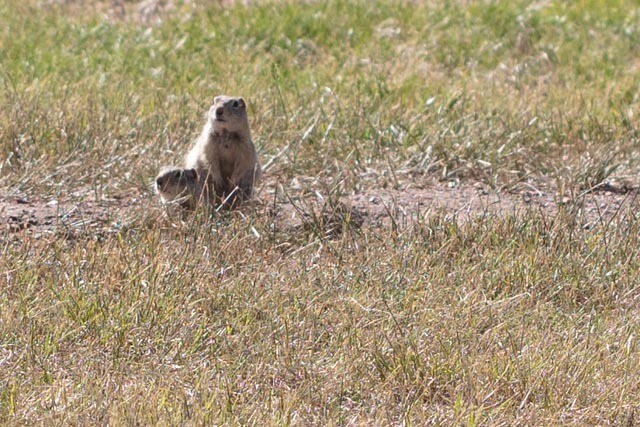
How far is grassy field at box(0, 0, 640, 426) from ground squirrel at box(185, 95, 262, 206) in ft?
1.03

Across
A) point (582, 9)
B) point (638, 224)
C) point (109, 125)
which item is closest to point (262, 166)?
point (109, 125)

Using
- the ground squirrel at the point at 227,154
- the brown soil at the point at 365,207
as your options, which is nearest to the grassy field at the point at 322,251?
the brown soil at the point at 365,207

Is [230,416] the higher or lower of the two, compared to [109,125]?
higher

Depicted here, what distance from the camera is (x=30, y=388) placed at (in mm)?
4680

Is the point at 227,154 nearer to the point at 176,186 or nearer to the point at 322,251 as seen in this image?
the point at 176,186

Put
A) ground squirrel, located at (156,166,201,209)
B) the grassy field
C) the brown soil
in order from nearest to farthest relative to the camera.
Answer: the grassy field → the brown soil → ground squirrel, located at (156,166,201,209)

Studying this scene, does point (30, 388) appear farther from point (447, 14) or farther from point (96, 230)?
point (447, 14)

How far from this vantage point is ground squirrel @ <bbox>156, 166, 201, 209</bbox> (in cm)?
673

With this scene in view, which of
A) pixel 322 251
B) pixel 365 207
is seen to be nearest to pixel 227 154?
pixel 365 207

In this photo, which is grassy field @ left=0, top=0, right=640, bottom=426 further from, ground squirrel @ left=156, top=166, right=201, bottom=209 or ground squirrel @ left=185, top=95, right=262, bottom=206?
ground squirrel @ left=185, top=95, right=262, bottom=206

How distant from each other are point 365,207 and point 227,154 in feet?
2.72

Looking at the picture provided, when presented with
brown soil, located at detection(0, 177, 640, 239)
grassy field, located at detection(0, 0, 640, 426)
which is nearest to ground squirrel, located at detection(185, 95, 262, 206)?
brown soil, located at detection(0, 177, 640, 239)

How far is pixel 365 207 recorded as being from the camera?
7.15m

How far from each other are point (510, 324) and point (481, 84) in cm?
456
